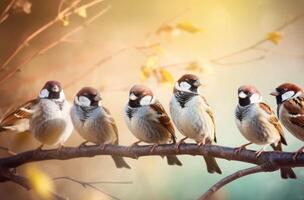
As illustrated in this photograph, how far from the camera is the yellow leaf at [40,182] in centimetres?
216

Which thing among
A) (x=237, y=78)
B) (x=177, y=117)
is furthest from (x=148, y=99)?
(x=237, y=78)

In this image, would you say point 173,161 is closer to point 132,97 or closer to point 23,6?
point 132,97

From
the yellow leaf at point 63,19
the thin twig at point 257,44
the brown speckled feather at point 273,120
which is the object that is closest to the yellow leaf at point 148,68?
the thin twig at point 257,44

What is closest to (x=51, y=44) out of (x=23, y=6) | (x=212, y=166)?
(x=23, y=6)

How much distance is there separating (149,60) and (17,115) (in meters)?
0.52

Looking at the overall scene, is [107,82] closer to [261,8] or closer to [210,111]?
[210,111]

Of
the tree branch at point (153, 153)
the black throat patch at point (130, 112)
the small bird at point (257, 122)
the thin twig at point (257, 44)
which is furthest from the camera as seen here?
the thin twig at point (257, 44)

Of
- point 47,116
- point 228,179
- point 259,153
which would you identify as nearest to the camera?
point 259,153

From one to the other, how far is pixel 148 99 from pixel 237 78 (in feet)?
1.10

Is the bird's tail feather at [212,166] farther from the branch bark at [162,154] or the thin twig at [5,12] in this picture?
the thin twig at [5,12]

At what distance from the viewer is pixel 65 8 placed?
2.24 meters

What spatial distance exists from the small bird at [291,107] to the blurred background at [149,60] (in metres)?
0.07

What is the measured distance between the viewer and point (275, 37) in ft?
7.14

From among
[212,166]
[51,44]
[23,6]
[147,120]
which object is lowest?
[212,166]
